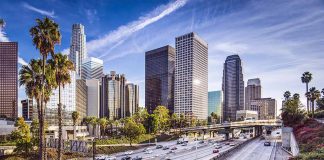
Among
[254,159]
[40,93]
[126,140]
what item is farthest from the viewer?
[126,140]

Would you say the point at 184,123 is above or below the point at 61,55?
below

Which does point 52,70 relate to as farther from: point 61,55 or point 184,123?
point 184,123

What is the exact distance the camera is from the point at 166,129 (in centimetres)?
17525

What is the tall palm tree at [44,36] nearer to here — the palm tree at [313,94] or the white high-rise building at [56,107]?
the palm tree at [313,94]

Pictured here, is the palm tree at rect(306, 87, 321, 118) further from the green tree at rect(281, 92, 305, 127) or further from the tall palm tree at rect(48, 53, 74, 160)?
the tall palm tree at rect(48, 53, 74, 160)

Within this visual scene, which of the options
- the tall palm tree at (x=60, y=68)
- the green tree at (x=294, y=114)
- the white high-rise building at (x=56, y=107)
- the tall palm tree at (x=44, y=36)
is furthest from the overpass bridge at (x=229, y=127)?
the tall palm tree at (x=44, y=36)

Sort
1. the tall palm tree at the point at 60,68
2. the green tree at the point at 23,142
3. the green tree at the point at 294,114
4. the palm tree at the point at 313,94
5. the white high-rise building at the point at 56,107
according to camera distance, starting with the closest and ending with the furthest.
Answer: the tall palm tree at the point at 60,68, the green tree at the point at 23,142, the green tree at the point at 294,114, the palm tree at the point at 313,94, the white high-rise building at the point at 56,107

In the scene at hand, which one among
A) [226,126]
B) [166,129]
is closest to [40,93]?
[226,126]

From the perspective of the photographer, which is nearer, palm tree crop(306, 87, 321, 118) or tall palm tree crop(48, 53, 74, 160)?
tall palm tree crop(48, 53, 74, 160)

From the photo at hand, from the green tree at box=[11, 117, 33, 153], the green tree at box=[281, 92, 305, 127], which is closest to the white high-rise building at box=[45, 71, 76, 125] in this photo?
the green tree at box=[11, 117, 33, 153]

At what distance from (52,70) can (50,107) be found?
157587mm

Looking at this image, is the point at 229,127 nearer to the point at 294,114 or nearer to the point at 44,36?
the point at 294,114

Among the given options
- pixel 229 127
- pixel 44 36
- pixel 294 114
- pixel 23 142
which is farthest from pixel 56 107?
pixel 44 36

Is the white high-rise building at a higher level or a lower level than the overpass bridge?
higher
